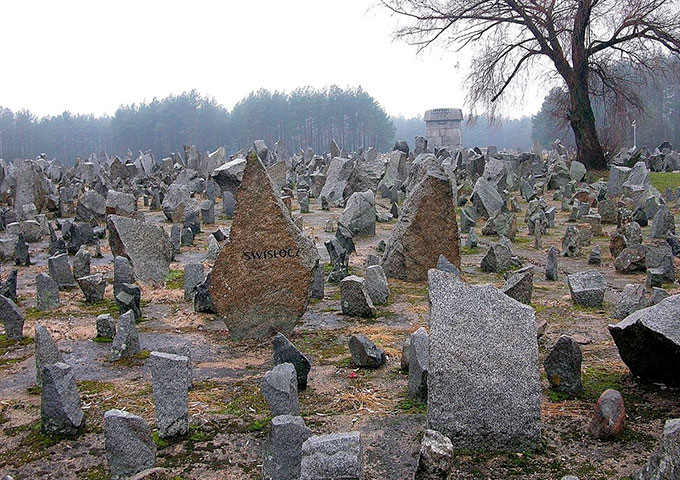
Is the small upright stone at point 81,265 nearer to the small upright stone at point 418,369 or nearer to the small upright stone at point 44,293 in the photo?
the small upright stone at point 44,293

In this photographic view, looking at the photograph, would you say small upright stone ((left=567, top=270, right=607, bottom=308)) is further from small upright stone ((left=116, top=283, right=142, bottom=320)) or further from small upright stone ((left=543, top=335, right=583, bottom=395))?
small upright stone ((left=116, top=283, right=142, bottom=320))

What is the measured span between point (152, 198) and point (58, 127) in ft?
159

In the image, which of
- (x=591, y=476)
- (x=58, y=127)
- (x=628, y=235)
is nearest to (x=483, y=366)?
(x=591, y=476)

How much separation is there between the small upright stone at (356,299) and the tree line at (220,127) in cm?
4757

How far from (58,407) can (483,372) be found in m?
2.15

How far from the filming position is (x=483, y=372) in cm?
334

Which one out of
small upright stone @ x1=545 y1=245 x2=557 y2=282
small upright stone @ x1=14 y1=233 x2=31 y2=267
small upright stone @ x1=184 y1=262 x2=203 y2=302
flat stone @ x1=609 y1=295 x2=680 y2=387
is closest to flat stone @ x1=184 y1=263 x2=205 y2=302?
small upright stone @ x1=184 y1=262 x2=203 y2=302

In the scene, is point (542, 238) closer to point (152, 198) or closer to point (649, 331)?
point (649, 331)

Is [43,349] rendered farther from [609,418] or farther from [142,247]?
[142,247]

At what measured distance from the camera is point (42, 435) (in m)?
3.51

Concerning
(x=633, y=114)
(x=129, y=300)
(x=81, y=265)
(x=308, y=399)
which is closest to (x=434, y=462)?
(x=308, y=399)

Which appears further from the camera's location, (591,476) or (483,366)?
(483,366)

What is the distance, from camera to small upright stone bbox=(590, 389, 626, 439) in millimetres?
3273

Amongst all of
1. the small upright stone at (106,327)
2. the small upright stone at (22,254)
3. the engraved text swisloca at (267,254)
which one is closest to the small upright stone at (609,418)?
the engraved text swisloca at (267,254)
